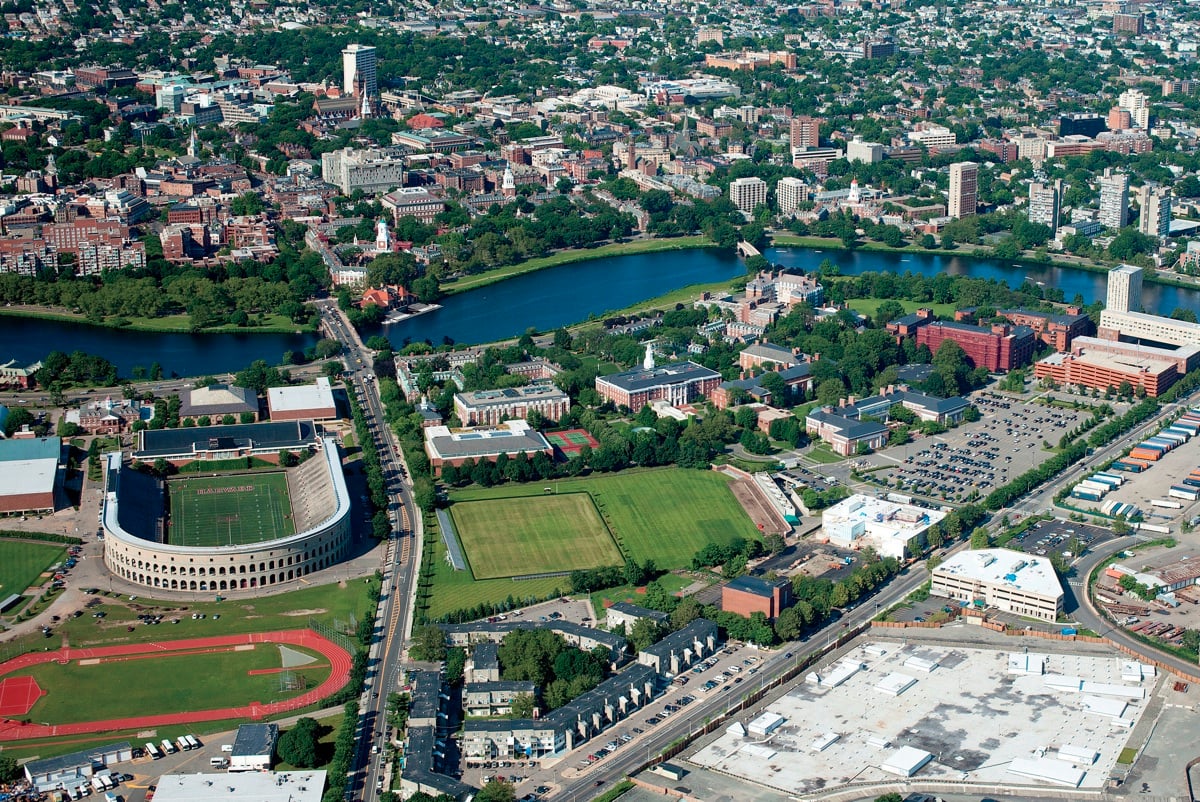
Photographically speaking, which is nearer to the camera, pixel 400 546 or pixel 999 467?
pixel 400 546

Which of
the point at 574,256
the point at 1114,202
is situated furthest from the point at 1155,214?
the point at 574,256

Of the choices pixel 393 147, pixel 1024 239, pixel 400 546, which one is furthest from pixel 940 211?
pixel 400 546

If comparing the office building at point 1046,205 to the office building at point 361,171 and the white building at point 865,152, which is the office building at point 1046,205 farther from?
the office building at point 361,171

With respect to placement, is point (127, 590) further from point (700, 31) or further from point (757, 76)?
point (700, 31)

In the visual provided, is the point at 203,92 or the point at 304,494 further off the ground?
the point at 203,92

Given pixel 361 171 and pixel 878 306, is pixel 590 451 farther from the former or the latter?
pixel 361 171

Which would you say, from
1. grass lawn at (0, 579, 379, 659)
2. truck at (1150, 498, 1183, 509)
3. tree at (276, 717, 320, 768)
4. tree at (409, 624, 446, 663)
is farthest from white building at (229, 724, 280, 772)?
truck at (1150, 498, 1183, 509)

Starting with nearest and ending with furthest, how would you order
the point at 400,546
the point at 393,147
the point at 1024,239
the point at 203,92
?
the point at 400,546 < the point at 1024,239 < the point at 393,147 < the point at 203,92
